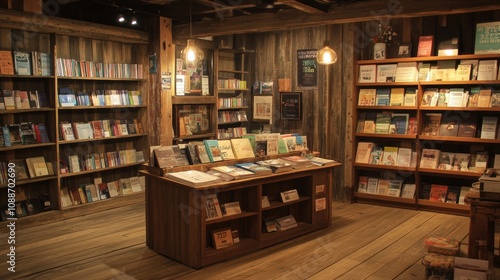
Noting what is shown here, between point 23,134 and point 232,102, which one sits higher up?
point 232,102

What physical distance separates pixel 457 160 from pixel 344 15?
2656 millimetres

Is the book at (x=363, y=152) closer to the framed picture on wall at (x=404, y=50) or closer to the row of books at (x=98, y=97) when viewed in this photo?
the framed picture on wall at (x=404, y=50)

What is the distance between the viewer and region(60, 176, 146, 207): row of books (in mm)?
6350

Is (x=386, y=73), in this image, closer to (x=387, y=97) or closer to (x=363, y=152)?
(x=387, y=97)

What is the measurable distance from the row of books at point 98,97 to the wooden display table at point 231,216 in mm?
2182

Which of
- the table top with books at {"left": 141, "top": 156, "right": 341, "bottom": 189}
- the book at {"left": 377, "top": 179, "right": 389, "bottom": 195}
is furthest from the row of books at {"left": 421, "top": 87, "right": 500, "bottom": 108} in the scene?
the table top with books at {"left": 141, "top": 156, "right": 341, "bottom": 189}

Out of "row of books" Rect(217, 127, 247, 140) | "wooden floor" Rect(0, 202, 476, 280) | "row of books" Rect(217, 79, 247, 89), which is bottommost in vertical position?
"wooden floor" Rect(0, 202, 476, 280)

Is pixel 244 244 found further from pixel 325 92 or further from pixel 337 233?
pixel 325 92

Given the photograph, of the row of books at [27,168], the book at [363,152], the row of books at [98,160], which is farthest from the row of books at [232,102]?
the row of books at [27,168]

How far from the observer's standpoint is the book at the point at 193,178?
4297 millimetres

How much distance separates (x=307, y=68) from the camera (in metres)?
7.61

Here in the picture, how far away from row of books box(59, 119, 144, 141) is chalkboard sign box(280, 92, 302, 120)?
99.3 inches

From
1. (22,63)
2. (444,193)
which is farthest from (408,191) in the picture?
(22,63)

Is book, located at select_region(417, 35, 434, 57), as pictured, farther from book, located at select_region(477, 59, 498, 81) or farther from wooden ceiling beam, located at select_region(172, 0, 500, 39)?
wooden ceiling beam, located at select_region(172, 0, 500, 39)
